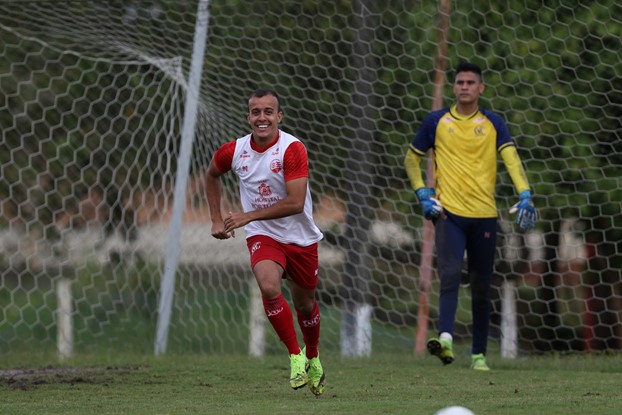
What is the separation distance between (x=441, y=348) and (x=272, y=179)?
6.88 ft

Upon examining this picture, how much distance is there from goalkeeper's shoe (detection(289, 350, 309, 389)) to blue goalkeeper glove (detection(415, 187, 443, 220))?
227 centimetres

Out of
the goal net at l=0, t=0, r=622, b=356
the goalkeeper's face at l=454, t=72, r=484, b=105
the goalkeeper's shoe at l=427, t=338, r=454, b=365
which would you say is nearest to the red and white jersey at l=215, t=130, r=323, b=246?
the goalkeeper's shoe at l=427, t=338, r=454, b=365

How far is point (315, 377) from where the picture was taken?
6398 millimetres

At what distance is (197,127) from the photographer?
1078 centimetres

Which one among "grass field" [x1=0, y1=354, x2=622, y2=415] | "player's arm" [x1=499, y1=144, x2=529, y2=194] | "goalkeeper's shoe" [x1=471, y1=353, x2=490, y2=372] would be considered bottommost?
"grass field" [x1=0, y1=354, x2=622, y2=415]

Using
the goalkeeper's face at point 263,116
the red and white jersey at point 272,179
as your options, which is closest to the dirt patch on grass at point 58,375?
the red and white jersey at point 272,179

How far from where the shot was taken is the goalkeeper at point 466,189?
8172 millimetres

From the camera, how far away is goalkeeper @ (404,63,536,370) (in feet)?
26.8

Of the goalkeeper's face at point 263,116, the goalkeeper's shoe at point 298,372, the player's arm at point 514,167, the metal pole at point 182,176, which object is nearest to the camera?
the goalkeeper's shoe at point 298,372

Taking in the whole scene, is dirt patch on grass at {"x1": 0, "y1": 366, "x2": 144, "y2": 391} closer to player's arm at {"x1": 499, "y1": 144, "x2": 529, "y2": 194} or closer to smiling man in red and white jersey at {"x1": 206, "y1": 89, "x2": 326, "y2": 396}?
smiling man in red and white jersey at {"x1": 206, "y1": 89, "x2": 326, "y2": 396}

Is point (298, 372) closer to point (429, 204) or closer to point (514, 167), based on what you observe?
point (429, 204)

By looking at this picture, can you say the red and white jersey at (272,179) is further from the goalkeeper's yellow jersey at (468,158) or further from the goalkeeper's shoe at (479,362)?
the goalkeeper's shoe at (479,362)

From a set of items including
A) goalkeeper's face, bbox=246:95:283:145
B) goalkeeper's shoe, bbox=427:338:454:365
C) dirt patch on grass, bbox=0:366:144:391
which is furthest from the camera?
goalkeeper's shoe, bbox=427:338:454:365

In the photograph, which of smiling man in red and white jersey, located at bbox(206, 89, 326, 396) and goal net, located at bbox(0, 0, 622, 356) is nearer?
smiling man in red and white jersey, located at bbox(206, 89, 326, 396)
